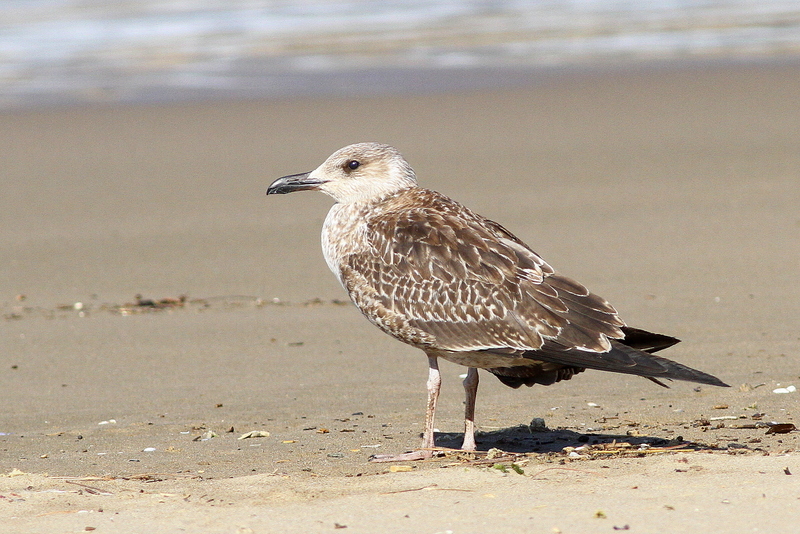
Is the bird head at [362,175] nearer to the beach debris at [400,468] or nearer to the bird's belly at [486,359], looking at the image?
the bird's belly at [486,359]

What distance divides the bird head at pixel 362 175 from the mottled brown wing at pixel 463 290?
346 millimetres

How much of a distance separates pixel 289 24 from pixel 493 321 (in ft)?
79.7

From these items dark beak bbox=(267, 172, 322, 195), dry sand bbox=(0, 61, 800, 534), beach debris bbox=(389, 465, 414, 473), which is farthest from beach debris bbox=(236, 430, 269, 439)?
dark beak bbox=(267, 172, 322, 195)

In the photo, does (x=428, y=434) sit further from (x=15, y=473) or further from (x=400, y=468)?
(x=15, y=473)

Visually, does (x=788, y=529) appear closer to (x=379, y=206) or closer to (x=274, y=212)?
(x=379, y=206)

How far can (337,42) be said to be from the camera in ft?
84.3

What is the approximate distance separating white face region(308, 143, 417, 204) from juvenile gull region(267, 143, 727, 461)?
0.09 metres

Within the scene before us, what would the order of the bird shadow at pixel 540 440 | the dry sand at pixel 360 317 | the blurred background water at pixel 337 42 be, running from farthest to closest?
the blurred background water at pixel 337 42 → the bird shadow at pixel 540 440 → the dry sand at pixel 360 317

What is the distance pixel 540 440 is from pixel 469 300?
2.88 feet

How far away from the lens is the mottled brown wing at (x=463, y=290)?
229 inches

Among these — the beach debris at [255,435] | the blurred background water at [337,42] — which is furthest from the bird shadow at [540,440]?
the blurred background water at [337,42]

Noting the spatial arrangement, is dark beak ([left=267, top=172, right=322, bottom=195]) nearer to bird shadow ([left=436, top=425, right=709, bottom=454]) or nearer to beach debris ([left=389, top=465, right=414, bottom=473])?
bird shadow ([left=436, top=425, right=709, bottom=454])

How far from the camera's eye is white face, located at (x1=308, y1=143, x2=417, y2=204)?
6711 mm

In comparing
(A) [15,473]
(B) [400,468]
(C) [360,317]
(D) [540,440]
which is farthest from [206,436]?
(C) [360,317]
